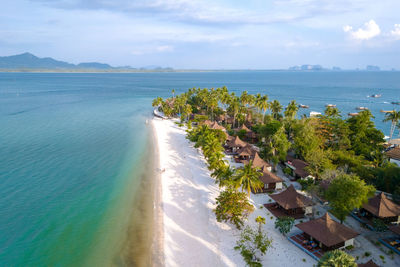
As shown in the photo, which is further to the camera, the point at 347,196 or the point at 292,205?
the point at 292,205

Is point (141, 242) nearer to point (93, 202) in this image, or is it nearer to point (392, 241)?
point (93, 202)

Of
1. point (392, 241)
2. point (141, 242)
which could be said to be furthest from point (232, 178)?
point (392, 241)

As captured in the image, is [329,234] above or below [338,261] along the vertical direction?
below

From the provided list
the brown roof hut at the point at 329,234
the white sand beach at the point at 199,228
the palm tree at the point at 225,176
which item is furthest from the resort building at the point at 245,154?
the brown roof hut at the point at 329,234

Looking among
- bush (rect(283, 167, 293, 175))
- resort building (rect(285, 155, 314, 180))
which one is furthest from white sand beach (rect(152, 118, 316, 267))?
bush (rect(283, 167, 293, 175))

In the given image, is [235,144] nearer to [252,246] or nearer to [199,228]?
[199,228]

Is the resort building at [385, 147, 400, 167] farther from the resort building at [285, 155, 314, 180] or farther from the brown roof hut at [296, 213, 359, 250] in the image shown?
the brown roof hut at [296, 213, 359, 250]

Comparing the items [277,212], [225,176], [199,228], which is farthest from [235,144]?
[199,228]

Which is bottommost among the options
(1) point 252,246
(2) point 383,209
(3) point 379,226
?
(1) point 252,246

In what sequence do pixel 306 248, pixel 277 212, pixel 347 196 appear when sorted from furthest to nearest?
pixel 277 212
pixel 347 196
pixel 306 248
